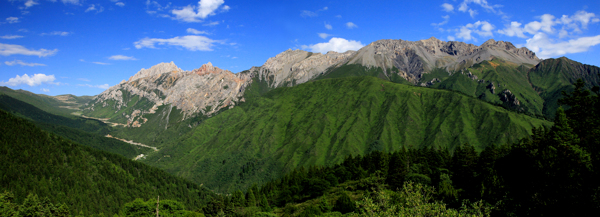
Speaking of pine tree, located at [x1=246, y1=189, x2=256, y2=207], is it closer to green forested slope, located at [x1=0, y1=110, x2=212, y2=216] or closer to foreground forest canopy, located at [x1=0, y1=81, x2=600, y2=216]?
foreground forest canopy, located at [x1=0, y1=81, x2=600, y2=216]

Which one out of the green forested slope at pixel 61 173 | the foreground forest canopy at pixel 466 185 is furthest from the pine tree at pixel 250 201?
the green forested slope at pixel 61 173

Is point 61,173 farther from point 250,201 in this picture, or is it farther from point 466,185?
point 466,185

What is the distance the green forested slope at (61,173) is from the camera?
143 meters

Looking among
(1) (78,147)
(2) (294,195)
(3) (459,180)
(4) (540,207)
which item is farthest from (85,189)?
(4) (540,207)

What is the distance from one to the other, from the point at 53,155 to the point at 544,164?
209273mm

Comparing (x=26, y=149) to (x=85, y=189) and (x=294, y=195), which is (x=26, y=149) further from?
(x=294, y=195)

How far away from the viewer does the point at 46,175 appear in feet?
503

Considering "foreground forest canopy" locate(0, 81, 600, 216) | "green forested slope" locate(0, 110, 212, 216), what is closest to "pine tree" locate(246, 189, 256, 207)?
"foreground forest canopy" locate(0, 81, 600, 216)

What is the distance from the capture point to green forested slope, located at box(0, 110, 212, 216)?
143 m

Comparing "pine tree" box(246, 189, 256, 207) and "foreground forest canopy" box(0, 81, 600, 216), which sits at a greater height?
"foreground forest canopy" box(0, 81, 600, 216)

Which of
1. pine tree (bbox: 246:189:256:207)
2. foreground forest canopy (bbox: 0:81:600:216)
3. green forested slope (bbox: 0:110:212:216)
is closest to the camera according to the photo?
foreground forest canopy (bbox: 0:81:600:216)

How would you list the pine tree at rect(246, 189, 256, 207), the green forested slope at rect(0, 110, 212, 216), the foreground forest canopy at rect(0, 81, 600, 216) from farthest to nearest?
the green forested slope at rect(0, 110, 212, 216)
the pine tree at rect(246, 189, 256, 207)
the foreground forest canopy at rect(0, 81, 600, 216)

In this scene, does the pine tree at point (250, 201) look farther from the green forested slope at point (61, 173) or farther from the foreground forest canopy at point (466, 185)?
the green forested slope at point (61, 173)

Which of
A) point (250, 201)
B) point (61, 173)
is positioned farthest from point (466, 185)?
point (61, 173)
